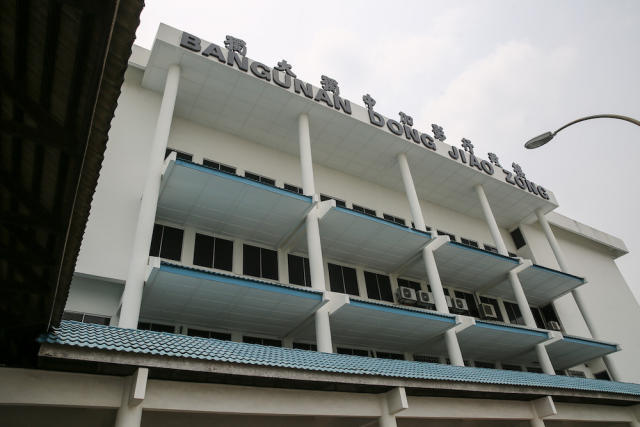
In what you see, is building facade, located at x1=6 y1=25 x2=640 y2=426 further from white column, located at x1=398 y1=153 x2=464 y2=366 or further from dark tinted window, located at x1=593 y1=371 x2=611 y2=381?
dark tinted window, located at x1=593 y1=371 x2=611 y2=381

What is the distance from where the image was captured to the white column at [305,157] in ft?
65.5

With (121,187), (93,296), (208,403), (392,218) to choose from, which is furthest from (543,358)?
(121,187)

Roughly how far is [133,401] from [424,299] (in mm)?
16901

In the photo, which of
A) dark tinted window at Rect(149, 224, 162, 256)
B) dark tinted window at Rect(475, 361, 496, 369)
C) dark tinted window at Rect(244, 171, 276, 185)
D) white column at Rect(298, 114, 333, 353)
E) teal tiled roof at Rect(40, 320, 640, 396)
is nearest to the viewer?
teal tiled roof at Rect(40, 320, 640, 396)

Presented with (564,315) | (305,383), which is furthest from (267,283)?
(564,315)

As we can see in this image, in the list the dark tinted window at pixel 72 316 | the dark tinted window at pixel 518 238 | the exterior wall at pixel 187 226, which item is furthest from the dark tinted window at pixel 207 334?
the dark tinted window at pixel 518 238

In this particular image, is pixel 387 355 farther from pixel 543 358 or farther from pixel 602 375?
pixel 602 375

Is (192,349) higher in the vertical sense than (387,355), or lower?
lower

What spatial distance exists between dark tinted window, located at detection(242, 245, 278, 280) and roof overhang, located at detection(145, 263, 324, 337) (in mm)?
2244

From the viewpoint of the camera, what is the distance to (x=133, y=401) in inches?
319

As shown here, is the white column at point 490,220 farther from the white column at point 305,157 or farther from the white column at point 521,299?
the white column at point 305,157

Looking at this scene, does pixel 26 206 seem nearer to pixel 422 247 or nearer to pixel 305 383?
pixel 305 383

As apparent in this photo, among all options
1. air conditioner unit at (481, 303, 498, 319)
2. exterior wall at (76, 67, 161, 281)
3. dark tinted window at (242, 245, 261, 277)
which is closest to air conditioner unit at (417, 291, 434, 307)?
air conditioner unit at (481, 303, 498, 319)

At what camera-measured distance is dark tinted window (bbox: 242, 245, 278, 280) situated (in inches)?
761
